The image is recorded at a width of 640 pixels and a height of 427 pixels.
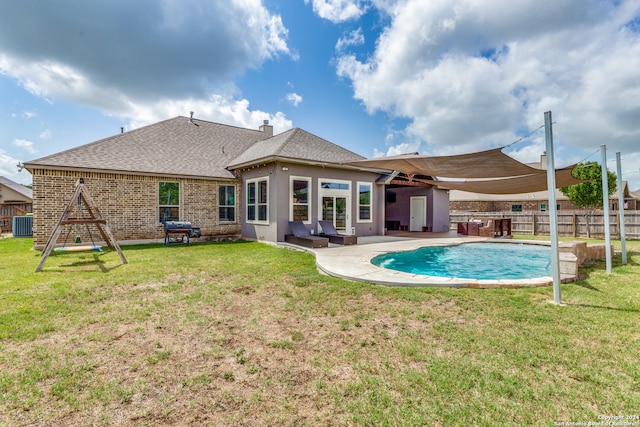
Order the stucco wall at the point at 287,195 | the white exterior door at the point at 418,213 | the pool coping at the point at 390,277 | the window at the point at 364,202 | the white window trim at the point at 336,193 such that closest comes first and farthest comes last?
the pool coping at the point at 390,277 < the stucco wall at the point at 287,195 < the white window trim at the point at 336,193 < the window at the point at 364,202 < the white exterior door at the point at 418,213

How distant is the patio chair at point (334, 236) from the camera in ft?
36.5

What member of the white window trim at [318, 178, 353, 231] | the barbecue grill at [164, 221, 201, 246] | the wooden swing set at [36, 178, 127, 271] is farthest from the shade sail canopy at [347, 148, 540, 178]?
the barbecue grill at [164, 221, 201, 246]

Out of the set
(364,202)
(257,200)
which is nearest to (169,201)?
(257,200)

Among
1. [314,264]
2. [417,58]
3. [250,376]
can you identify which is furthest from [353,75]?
[250,376]

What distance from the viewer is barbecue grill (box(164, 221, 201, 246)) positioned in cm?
1151

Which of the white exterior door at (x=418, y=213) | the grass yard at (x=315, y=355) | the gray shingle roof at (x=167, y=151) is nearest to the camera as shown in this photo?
the grass yard at (x=315, y=355)

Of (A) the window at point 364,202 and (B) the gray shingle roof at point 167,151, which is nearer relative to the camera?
(B) the gray shingle roof at point 167,151

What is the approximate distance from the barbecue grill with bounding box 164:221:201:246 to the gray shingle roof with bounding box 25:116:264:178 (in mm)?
2143

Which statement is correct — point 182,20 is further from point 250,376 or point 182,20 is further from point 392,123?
point 392,123

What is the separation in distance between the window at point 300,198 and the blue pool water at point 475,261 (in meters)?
4.18

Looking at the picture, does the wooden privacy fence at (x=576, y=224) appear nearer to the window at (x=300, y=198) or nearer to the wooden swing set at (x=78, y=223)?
the window at (x=300, y=198)

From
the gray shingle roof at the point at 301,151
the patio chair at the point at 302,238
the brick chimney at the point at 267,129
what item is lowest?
the patio chair at the point at 302,238

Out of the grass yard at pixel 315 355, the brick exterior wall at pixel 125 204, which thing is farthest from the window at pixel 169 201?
the grass yard at pixel 315 355

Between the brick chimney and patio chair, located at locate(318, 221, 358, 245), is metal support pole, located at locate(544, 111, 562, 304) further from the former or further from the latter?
the brick chimney
